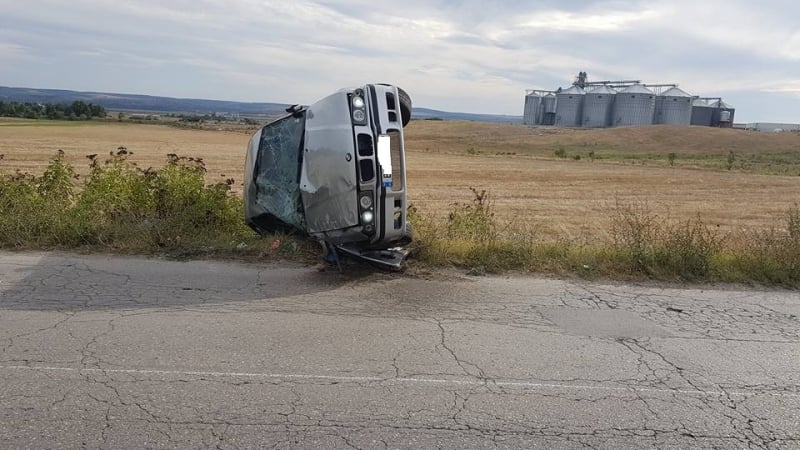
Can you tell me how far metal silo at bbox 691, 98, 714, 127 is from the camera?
97.7 metres

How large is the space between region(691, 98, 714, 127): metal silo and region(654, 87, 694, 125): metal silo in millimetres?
3090

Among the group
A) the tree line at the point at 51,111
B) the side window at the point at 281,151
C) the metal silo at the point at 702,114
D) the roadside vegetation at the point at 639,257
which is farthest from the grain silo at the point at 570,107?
the side window at the point at 281,151

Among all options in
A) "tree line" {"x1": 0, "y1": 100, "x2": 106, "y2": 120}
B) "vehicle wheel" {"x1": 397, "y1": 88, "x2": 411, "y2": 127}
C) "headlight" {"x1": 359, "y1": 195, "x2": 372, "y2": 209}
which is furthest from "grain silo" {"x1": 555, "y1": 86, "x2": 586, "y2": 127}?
"headlight" {"x1": 359, "y1": 195, "x2": 372, "y2": 209}

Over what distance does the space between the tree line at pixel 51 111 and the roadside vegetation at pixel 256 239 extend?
333 ft

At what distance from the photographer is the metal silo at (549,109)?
104188mm

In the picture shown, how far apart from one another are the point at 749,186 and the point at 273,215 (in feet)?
90.9

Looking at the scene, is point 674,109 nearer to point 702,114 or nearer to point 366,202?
point 702,114

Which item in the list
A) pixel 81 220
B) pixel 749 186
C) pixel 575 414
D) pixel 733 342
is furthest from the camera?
pixel 749 186

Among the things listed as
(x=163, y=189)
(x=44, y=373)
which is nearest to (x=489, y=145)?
(x=163, y=189)

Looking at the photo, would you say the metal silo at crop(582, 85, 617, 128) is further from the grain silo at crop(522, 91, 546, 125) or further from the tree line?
the tree line

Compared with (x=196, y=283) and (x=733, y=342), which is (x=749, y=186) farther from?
(x=196, y=283)

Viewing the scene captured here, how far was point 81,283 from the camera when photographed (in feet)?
18.0

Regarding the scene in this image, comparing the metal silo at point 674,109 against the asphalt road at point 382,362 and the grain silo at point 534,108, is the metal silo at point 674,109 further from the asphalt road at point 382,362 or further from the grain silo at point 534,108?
the asphalt road at point 382,362

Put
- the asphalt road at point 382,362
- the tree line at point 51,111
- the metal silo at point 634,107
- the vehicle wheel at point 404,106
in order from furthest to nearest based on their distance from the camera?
the metal silo at point 634,107
the tree line at point 51,111
the vehicle wheel at point 404,106
the asphalt road at point 382,362
